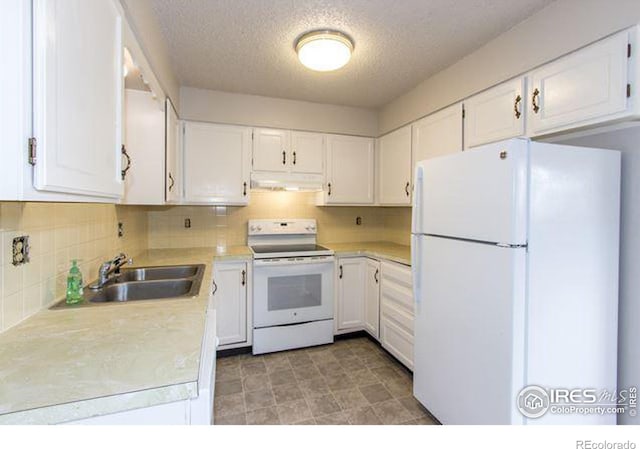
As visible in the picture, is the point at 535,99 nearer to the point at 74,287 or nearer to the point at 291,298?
the point at 291,298

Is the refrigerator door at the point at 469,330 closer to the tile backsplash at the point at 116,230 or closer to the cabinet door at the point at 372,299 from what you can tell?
the cabinet door at the point at 372,299

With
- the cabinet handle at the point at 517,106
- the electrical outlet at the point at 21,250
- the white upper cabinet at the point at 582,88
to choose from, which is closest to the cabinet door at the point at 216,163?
the electrical outlet at the point at 21,250

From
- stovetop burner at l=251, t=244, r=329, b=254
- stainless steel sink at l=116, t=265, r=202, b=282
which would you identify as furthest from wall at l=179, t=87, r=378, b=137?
stainless steel sink at l=116, t=265, r=202, b=282

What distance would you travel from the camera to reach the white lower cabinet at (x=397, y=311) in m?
2.33

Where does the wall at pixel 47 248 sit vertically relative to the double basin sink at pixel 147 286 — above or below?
above

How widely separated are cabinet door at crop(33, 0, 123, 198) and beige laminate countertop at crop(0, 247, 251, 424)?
469 millimetres

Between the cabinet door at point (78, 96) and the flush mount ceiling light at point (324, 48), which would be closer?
the cabinet door at point (78, 96)

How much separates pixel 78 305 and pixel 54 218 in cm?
39

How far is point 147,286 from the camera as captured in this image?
1.77m

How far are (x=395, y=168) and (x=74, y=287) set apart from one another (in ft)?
8.53

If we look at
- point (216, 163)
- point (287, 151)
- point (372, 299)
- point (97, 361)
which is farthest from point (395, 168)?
point (97, 361)

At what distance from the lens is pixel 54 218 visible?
1.30 meters

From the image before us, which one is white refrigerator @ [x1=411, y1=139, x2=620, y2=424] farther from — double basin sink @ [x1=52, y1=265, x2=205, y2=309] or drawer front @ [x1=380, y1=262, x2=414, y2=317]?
double basin sink @ [x1=52, y1=265, x2=205, y2=309]

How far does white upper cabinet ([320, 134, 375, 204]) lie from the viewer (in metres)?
3.14
